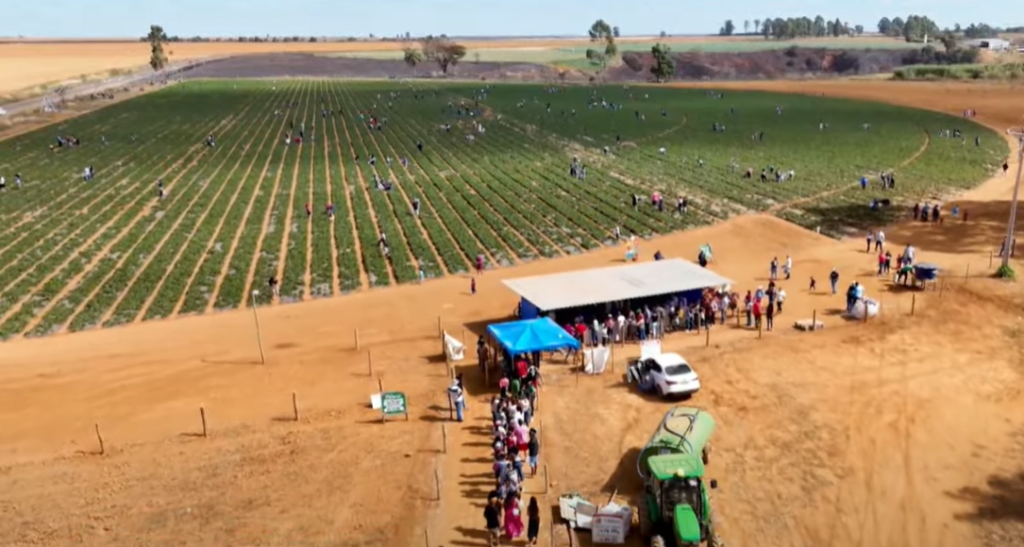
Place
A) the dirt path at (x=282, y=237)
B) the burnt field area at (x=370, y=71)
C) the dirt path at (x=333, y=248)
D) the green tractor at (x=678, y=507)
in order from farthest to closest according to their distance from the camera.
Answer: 1. the burnt field area at (x=370, y=71)
2. the dirt path at (x=282, y=237)
3. the dirt path at (x=333, y=248)
4. the green tractor at (x=678, y=507)

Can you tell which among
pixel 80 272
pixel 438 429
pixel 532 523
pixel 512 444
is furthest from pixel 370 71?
pixel 532 523

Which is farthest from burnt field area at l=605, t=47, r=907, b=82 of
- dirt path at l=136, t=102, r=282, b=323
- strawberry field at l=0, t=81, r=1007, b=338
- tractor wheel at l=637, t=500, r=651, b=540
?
tractor wheel at l=637, t=500, r=651, b=540

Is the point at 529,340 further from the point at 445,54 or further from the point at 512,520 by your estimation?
the point at 445,54

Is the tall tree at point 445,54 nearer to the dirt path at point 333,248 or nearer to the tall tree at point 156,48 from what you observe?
the tall tree at point 156,48

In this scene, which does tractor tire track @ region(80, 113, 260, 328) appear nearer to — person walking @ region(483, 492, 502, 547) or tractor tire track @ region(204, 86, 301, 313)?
tractor tire track @ region(204, 86, 301, 313)

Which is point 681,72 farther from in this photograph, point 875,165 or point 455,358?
point 455,358

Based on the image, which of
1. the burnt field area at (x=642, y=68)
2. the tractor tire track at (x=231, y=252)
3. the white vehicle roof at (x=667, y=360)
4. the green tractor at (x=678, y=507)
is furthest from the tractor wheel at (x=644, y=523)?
the burnt field area at (x=642, y=68)
